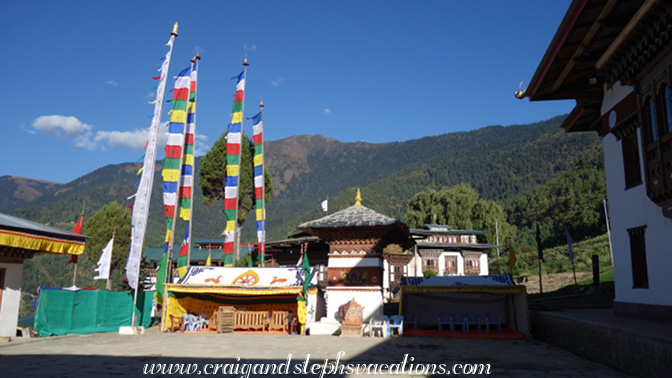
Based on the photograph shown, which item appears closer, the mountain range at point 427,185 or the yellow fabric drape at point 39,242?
the yellow fabric drape at point 39,242

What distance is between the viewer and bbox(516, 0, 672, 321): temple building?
9.28m

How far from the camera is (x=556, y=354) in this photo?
1140 cm

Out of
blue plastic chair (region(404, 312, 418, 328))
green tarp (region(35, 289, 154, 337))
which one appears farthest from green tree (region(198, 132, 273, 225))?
blue plastic chair (region(404, 312, 418, 328))

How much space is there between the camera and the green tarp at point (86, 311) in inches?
617

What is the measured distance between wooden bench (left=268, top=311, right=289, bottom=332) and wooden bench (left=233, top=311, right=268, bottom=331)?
30 cm

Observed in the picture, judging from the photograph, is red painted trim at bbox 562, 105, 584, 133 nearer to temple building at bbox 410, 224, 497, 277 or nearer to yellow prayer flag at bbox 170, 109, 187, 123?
yellow prayer flag at bbox 170, 109, 187, 123

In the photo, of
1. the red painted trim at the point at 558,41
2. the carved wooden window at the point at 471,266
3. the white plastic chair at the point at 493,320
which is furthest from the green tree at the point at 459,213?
the red painted trim at the point at 558,41

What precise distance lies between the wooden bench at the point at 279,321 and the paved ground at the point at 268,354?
5.49ft

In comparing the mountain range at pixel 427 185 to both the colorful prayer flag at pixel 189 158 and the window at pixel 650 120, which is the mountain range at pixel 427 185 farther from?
the window at pixel 650 120

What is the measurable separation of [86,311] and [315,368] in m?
11.6

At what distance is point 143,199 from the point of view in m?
18.2

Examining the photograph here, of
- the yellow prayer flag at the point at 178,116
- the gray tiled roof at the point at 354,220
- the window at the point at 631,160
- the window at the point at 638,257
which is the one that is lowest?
the window at the point at 638,257

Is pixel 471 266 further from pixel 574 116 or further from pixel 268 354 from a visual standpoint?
pixel 268 354

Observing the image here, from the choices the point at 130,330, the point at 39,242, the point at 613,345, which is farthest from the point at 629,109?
the point at 39,242
